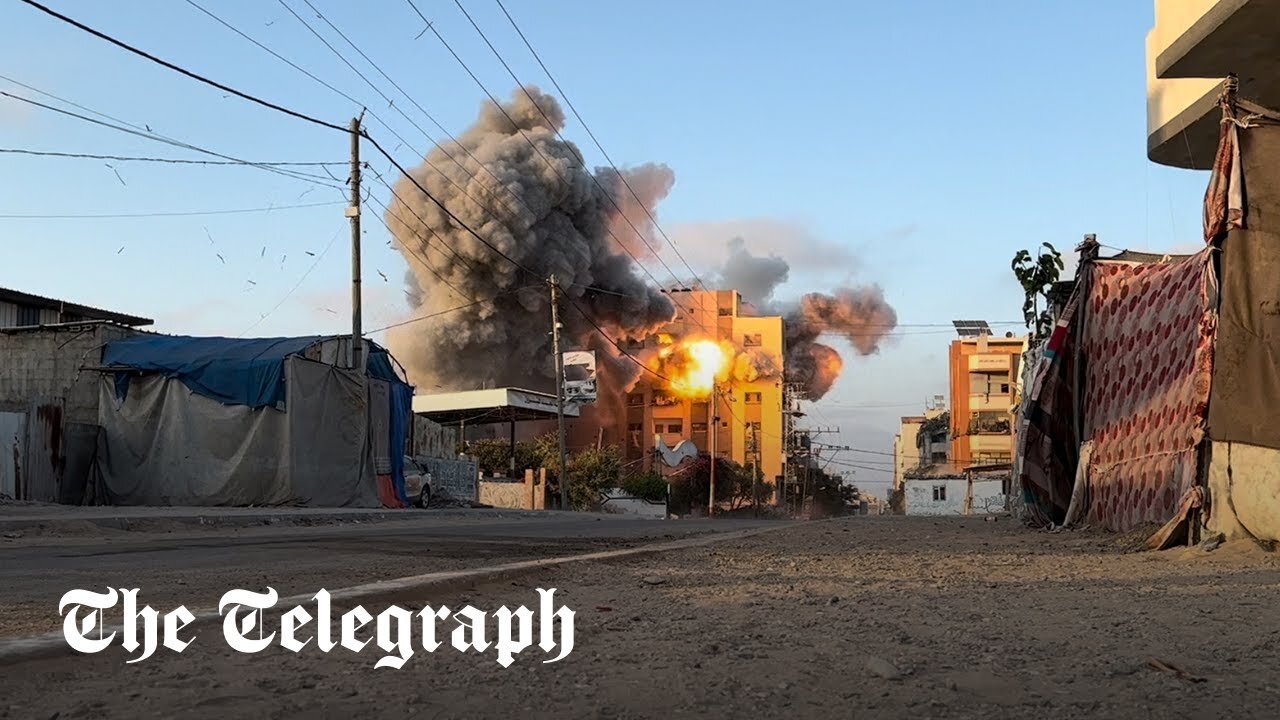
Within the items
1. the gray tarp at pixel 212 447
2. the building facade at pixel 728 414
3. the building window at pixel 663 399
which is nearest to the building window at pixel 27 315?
the gray tarp at pixel 212 447

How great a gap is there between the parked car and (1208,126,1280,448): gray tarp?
23095mm

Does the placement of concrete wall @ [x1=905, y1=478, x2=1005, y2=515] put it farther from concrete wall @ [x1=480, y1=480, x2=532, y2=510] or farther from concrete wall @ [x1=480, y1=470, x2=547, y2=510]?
concrete wall @ [x1=480, y1=480, x2=532, y2=510]

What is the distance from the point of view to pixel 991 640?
4789 mm

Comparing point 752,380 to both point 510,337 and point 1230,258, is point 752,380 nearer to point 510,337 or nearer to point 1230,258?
point 510,337

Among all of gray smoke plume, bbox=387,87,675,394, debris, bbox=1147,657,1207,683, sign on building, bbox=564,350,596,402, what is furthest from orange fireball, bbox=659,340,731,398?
debris, bbox=1147,657,1207,683

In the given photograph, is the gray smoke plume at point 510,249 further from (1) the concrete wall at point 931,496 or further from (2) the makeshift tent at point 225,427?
(2) the makeshift tent at point 225,427

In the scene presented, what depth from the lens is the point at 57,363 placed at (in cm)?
2864

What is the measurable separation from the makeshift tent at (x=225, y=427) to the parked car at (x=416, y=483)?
3496mm

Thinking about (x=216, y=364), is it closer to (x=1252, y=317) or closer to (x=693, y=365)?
(x=1252, y=317)

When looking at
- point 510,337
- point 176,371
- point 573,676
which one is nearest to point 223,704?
point 573,676

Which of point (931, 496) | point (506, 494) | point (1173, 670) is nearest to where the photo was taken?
point (1173, 670)

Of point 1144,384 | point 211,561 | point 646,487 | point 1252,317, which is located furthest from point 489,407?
point 1252,317

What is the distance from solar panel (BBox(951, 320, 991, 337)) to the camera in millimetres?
91812

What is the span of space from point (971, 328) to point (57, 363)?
7459 cm
